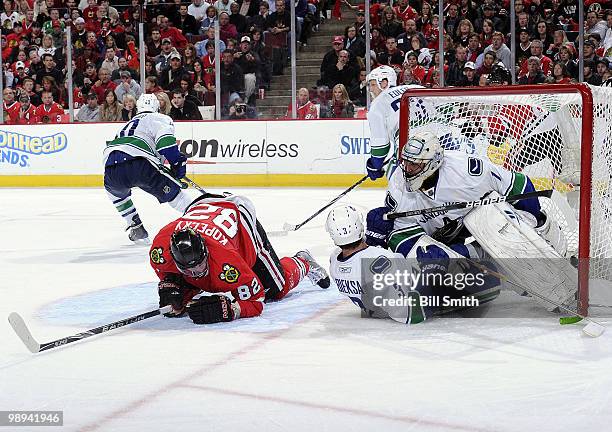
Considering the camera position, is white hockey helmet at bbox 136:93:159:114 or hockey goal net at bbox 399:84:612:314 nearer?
hockey goal net at bbox 399:84:612:314

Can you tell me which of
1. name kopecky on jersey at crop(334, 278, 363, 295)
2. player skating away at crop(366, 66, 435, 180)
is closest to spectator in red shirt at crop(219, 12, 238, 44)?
player skating away at crop(366, 66, 435, 180)

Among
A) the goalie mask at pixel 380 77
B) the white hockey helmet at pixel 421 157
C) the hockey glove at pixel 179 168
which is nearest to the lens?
the white hockey helmet at pixel 421 157

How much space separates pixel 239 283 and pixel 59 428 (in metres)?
1.22

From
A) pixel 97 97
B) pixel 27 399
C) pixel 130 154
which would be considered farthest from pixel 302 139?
pixel 27 399

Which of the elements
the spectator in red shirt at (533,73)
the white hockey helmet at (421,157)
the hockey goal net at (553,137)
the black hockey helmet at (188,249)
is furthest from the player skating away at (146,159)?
the spectator in red shirt at (533,73)

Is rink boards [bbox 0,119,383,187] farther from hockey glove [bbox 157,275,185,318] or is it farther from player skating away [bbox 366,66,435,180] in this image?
hockey glove [bbox 157,275,185,318]

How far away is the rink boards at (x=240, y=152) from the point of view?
9523 millimetres

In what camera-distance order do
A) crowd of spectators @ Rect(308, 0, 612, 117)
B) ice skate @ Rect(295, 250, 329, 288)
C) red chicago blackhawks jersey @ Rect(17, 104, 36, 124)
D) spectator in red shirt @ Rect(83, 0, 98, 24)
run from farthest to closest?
spectator in red shirt @ Rect(83, 0, 98, 24) < red chicago blackhawks jersey @ Rect(17, 104, 36, 124) < crowd of spectators @ Rect(308, 0, 612, 117) < ice skate @ Rect(295, 250, 329, 288)

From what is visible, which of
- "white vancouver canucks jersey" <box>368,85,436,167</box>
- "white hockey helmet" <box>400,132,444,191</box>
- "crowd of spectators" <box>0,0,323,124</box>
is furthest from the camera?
"crowd of spectators" <box>0,0,323,124</box>

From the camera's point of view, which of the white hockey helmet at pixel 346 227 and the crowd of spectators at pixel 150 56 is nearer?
the white hockey helmet at pixel 346 227

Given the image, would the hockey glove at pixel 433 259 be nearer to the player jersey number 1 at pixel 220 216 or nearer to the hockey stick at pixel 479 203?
the hockey stick at pixel 479 203

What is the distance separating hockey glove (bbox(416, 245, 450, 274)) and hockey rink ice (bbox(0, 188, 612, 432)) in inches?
7.4

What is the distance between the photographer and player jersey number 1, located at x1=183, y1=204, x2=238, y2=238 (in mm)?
3438

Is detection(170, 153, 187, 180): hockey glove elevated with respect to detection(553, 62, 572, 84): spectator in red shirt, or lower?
lower
